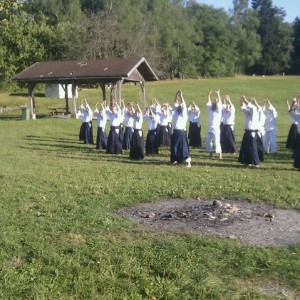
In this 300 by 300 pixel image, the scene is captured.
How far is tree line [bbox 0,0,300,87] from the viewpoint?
5197 centimetres

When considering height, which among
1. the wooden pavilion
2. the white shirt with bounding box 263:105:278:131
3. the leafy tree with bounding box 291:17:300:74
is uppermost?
the leafy tree with bounding box 291:17:300:74

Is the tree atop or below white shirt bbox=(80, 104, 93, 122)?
atop

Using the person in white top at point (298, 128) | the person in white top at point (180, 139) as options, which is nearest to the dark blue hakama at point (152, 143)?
the person in white top at point (180, 139)

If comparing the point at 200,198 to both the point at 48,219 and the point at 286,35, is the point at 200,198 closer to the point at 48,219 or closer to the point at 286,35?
the point at 48,219

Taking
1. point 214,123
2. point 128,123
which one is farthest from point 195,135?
point 214,123

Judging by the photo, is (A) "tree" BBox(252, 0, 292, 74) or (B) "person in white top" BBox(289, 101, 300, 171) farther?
(A) "tree" BBox(252, 0, 292, 74)

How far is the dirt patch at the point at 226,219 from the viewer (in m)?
7.45

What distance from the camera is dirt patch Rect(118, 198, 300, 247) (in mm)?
7449

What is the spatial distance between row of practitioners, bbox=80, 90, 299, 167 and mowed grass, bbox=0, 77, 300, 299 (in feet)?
2.60

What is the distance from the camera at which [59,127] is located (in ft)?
95.9

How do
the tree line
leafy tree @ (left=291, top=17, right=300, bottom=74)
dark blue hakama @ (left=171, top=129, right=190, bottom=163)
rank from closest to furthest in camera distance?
dark blue hakama @ (left=171, top=129, right=190, bottom=163), the tree line, leafy tree @ (left=291, top=17, right=300, bottom=74)

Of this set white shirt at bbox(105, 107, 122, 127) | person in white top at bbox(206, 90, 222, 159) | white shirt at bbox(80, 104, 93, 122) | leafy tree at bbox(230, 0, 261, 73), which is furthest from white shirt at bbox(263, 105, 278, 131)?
leafy tree at bbox(230, 0, 261, 73)

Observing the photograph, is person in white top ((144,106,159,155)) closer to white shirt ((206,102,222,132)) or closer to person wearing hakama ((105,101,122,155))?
person wearing hakama ((105,101,122,155))

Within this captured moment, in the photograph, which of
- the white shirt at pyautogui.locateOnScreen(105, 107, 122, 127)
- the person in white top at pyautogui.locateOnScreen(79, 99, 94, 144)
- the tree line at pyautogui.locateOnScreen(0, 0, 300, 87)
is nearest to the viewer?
the white shirt at pyautogui.locateOnScreen(105, 107, 122, 127)
